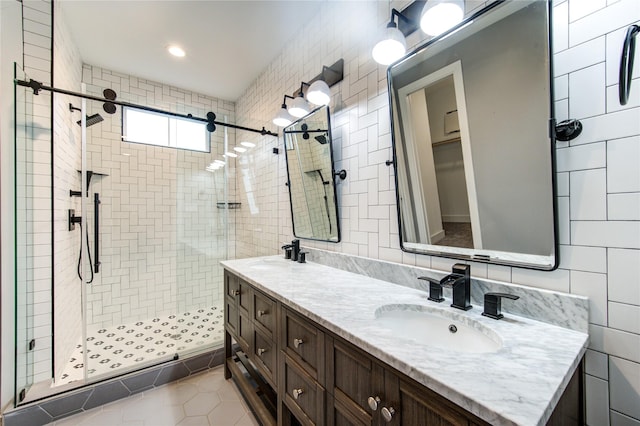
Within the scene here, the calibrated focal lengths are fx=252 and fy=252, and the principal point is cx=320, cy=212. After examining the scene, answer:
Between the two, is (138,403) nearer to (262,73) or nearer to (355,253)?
(355,253)

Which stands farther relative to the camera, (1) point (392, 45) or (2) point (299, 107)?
(2) point (299, 107)

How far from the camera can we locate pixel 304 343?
1042mm

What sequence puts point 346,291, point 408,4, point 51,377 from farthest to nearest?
point 51,377 < point 408,4 < point 346,291

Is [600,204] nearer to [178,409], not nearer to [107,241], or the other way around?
[178,409]

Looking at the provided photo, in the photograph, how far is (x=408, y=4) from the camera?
1.33m

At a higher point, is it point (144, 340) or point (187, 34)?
point (187, 34)

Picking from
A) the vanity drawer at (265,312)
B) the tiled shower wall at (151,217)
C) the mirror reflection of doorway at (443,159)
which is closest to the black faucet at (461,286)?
the mirror reflection of doorway at (443,159)

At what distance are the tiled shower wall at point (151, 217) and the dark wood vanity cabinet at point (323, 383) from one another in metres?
1.27

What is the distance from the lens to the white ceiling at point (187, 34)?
1934mm

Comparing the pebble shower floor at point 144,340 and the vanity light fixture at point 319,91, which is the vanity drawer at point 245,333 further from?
the vanity light fixture at point 319,91

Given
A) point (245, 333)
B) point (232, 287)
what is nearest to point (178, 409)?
point (245, 333)

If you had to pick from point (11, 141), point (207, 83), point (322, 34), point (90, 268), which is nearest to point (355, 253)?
point (322, 34)

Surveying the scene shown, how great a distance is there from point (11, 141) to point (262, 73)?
2.10 metres

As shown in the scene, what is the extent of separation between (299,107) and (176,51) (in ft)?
5.14
